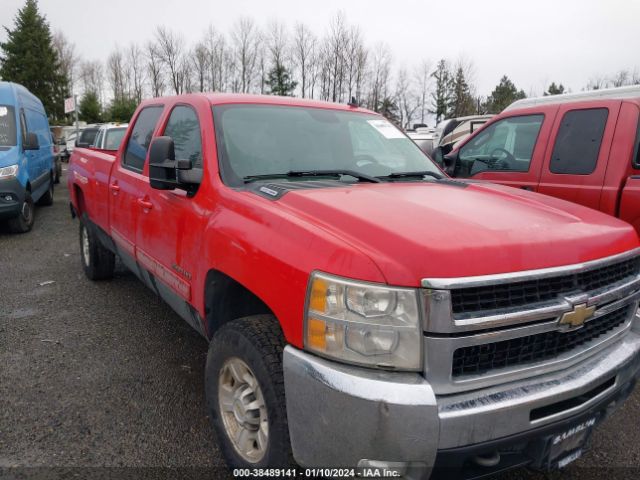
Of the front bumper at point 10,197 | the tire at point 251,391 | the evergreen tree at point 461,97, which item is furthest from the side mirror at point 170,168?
the evergreen tree at point 461,97

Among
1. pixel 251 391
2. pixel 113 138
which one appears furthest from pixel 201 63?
pixel 251 391

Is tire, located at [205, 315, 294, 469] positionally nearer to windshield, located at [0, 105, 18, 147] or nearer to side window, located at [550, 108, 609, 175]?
Answer: side window, located at [550, 108, 609, 175]

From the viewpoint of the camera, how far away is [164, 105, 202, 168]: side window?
3.06 meters

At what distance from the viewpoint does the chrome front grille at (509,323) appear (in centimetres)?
170

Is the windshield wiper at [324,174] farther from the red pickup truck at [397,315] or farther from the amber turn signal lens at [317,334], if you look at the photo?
the amber turn signal lens at [317,334]

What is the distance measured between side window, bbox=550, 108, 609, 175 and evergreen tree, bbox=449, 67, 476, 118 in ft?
154

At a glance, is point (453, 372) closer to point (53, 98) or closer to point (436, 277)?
point (436, 277)

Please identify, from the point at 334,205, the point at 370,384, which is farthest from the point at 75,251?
the point at 370,384

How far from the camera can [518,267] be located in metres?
1.82

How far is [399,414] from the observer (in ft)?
5.32

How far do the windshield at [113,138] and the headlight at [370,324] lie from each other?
10.0 metres

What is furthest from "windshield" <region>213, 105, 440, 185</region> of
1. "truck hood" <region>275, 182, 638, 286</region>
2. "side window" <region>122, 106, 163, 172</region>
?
"side window" <region>122, 106, 163, 172</region>

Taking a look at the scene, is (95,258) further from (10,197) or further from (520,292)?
(520,292)

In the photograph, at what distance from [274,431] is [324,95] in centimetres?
4703
